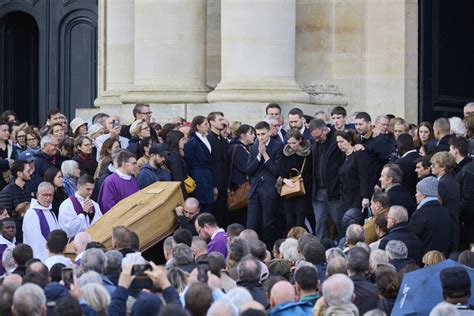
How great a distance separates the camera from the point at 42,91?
94.6ft

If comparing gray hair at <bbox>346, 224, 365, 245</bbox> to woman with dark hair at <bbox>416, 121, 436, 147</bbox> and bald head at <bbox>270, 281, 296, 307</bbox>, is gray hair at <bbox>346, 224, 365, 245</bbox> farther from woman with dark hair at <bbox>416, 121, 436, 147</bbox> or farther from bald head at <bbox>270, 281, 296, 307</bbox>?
woman with dark hair at <bbox>416, 121, 436, 147</bbox>

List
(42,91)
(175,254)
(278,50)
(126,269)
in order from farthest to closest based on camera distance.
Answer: (42,91) → (278,50) → (175,254) → (126,269)

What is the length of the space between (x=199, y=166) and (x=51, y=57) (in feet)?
29.3

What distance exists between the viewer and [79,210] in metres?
18.2

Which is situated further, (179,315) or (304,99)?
(304,99)

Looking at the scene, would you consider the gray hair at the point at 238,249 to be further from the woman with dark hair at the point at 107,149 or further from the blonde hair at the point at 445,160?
the woman with dark hair at the point at 107,149

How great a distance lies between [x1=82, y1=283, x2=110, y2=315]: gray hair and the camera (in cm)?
1262

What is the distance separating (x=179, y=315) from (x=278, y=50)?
1199 cm

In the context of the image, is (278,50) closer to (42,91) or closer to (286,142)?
(286,142)

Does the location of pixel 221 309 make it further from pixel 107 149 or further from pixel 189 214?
pixel 107 149

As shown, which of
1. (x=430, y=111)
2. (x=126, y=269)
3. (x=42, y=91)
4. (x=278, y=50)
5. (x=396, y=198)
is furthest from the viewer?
(x=42, y=91)

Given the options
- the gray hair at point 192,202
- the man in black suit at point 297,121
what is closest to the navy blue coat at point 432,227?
the gray hair at point 192,202

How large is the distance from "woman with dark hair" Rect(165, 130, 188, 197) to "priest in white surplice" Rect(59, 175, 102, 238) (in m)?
1.59

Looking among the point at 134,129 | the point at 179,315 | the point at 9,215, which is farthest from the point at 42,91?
the point at 179,315
